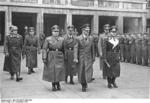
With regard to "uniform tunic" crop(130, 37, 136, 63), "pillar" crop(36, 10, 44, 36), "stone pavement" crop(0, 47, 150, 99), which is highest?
"pillar" crop(36, 10, 44, 36)

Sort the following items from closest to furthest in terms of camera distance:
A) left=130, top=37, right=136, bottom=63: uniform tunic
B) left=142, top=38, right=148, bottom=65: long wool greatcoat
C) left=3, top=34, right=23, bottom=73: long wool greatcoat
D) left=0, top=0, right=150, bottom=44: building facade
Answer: left=3, top=34, right=23, bottom=73: long wool greatcoat < left=142, top=38, right=148, bottom=65: long wool greatcoat < left=130, top=37, right=136, bottom=63: uniform tunic < left=0, top=0, right=150, bottom=44: building facade

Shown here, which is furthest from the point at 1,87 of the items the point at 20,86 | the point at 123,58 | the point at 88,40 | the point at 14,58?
the point at 123,58

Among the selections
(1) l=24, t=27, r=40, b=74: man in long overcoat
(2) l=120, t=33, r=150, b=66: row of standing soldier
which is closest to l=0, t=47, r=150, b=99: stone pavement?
(1) l=24, t=27, r=40, b=74: man in long overcoat

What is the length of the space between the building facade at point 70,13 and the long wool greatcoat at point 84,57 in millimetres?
18217

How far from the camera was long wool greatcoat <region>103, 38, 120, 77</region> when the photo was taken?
26.4 feet

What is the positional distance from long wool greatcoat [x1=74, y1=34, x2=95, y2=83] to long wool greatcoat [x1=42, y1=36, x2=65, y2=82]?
18.5 inches

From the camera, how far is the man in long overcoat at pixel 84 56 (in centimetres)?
755

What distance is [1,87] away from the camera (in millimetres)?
8117

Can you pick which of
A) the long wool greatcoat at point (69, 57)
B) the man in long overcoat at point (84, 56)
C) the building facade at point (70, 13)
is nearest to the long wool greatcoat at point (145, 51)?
the long wool greatcoat at point (69, 57)

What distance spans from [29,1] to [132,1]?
1130 centimetres

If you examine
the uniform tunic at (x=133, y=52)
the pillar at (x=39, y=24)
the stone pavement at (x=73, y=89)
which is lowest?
the stone pavement at (x=73, y=89)

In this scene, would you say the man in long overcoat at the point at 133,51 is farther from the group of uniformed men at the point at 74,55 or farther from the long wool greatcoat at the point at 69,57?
the long wool greatcoat at the point at 69,57

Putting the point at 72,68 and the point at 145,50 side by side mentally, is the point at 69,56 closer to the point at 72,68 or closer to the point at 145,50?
the point at 72,68

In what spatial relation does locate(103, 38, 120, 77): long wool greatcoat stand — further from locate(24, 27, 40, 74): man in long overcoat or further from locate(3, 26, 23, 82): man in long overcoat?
locate(24, 27, 40, 74): man in long overcoat
